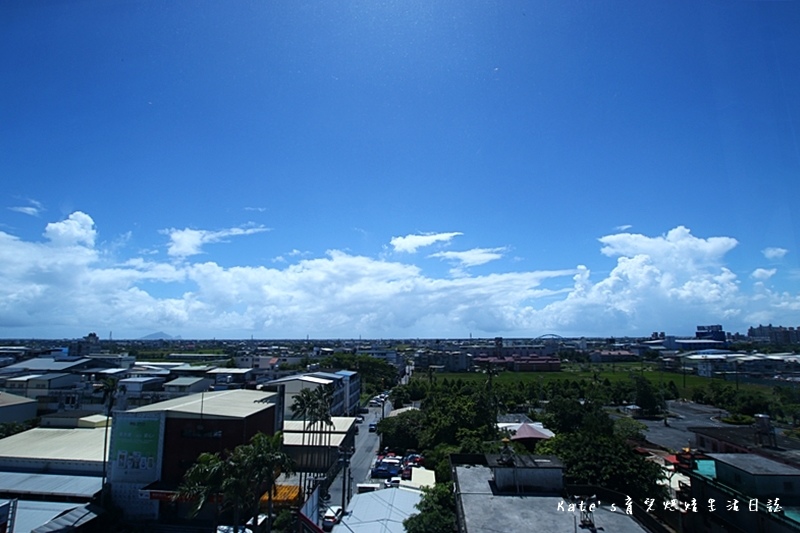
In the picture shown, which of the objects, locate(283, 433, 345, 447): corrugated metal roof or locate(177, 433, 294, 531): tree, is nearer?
locate(177, 433, 294, 531): tree

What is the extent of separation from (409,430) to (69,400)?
121 ft

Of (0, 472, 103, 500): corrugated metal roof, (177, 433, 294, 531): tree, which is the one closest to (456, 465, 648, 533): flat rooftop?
(177, 433, 294, 531): tree

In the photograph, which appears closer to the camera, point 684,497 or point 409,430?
point 684,497

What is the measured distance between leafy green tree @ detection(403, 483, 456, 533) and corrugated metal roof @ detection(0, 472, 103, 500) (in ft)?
54.7

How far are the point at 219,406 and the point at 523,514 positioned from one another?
20135 mm

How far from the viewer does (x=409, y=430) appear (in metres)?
38.0

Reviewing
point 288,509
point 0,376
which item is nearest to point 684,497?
point 288,509

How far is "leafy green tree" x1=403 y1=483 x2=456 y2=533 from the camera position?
1833 centimetres

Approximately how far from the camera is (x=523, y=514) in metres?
13.3

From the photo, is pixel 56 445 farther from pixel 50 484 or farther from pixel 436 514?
pixel 436 514

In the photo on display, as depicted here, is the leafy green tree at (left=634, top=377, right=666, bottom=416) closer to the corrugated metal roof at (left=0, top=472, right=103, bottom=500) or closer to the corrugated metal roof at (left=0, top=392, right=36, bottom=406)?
the corrugated metal roof at (left=0, top=472, right=103, bottom=500)

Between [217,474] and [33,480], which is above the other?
[217,474]

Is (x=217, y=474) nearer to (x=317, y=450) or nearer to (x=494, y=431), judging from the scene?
(x=317, y=450)

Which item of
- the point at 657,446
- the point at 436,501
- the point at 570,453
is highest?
the point at 570,453
